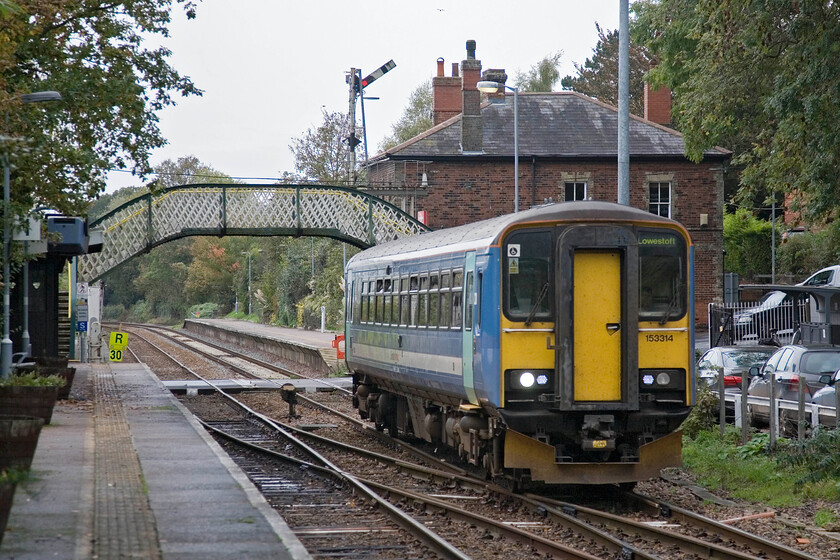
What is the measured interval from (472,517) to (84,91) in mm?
13898

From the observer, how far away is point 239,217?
36.4 metres

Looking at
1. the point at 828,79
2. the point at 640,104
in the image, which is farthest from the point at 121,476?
the point at 640,104

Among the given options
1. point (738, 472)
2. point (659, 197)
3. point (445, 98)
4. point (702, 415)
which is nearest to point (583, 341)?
point (738, 472)

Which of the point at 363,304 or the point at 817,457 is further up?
the point at 363,304

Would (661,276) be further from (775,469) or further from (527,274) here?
(775,469)

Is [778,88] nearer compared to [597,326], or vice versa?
[597,326]

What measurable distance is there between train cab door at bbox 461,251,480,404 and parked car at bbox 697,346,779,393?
27.6 ft

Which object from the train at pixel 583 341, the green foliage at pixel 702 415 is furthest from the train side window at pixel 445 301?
the green foliage at pixel 702 415

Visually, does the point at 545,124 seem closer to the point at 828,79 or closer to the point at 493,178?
the point at 493,178

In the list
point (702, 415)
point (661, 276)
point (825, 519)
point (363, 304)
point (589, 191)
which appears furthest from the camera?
point (589, 191)

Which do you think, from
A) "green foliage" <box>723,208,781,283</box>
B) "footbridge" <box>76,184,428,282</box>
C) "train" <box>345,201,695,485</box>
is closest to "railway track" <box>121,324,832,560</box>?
"train" <box>345,201,695,485</box>

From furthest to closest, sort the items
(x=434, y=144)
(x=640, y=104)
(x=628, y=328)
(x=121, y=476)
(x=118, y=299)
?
(x=118, y=299) < (x=640, y=104) < (x=434, y=144) < (x=121, y=476) < (x=628, y=328)

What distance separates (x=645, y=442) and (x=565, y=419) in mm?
937

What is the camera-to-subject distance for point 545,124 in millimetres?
45688
